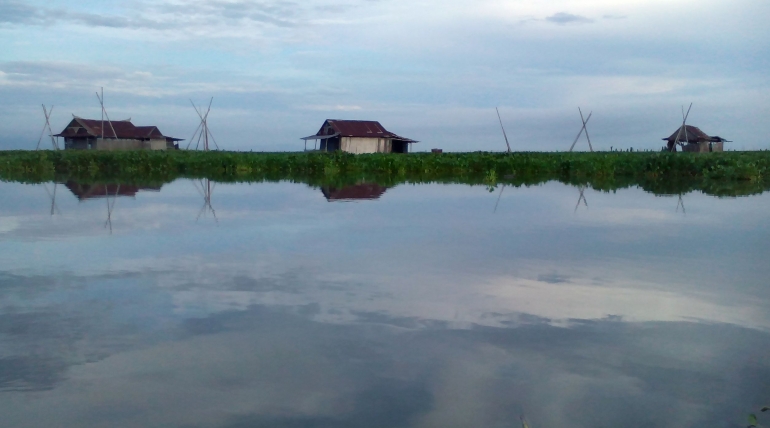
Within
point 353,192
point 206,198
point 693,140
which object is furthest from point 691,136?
point 206,198

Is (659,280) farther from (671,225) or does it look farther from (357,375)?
(671,225)

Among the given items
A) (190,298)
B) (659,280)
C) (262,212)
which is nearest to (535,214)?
(262,212)

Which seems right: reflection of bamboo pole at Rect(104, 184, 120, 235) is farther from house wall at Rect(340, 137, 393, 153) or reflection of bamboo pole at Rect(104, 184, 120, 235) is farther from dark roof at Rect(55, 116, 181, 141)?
dark roof at Rect(55, 116, 181, 141)

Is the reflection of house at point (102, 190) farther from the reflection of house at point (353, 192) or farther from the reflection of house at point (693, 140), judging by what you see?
the reflection of house at point (693, 140)

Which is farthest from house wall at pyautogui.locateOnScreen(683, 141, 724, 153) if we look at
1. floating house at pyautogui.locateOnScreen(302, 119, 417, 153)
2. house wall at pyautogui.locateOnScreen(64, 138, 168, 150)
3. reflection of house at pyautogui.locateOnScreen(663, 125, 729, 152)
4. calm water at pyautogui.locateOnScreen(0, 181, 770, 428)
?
calm water at pyautogui.locateOnScreen(0, 181, 770, 428)

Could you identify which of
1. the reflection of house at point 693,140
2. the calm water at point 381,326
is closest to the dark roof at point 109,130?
the reflection of house at point 693,140

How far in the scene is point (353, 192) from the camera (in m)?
17.2

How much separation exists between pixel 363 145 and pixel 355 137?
0.73m

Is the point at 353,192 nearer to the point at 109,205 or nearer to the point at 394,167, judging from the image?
the point at 109,205

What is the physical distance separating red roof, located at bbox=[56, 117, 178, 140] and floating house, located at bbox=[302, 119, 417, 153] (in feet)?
43.5

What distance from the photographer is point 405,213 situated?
1206cm

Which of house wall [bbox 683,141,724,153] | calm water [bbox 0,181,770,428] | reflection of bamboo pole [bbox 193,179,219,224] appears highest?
house wall [bbox 683,141,724,153]

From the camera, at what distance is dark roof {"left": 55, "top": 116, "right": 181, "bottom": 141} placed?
4375cm

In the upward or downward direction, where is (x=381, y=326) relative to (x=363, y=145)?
downward
